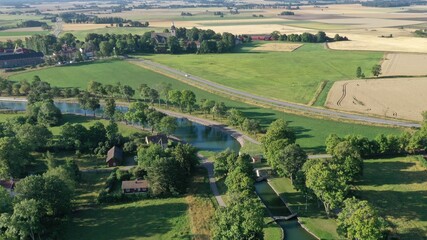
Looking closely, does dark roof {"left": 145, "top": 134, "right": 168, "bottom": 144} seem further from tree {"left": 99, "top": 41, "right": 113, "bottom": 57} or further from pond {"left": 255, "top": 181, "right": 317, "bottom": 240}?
tree {"left": 99, "top": 41, "right": 113, "bottom": 57}

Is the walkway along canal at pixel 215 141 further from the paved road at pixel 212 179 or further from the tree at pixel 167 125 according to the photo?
the paved road at pixel 212 179

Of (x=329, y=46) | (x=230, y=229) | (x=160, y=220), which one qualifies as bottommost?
(x=160, y=220)

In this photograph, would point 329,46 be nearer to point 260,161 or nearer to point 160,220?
point 260,161

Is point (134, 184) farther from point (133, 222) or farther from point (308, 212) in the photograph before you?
point (308, 212)

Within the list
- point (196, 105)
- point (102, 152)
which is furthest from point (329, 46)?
point (102, 152)

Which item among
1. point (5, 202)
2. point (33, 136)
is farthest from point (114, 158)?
point (5, 202)

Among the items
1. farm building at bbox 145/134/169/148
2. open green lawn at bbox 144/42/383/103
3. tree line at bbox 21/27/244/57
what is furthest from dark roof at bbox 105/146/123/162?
tree line at bbox 21/27/244/57
